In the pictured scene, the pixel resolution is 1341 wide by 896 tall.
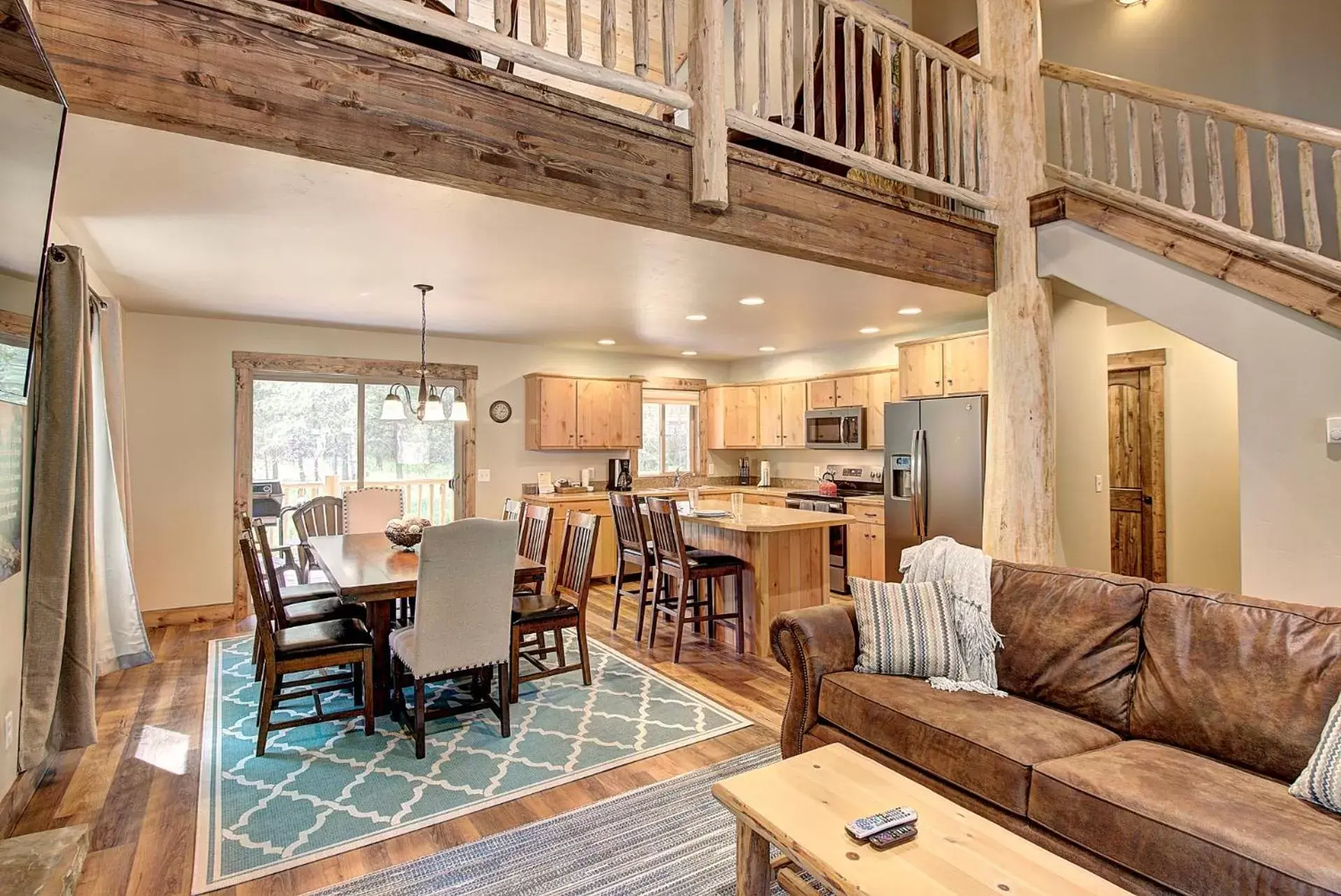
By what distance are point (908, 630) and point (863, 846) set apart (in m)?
1.21

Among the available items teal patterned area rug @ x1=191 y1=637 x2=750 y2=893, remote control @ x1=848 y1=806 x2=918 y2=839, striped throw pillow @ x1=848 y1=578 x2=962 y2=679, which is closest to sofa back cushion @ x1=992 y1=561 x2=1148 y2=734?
striped throw pillow @ x1=848 y1=578 x2=962 y2=679

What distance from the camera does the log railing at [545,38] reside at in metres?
2.07

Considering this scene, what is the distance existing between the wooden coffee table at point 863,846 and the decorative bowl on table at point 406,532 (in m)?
2.65

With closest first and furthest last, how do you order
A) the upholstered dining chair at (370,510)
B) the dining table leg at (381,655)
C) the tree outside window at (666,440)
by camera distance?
the dining table leg at (381,655)
the upholstered dining chair at (370,510)
the tree outside window at (666,440)

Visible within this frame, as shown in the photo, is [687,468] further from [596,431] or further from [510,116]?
[510,116]

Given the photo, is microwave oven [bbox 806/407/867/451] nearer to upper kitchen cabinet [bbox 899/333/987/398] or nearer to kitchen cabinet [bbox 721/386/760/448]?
upper kitchen cabinet [bbox 899/333/987/398]

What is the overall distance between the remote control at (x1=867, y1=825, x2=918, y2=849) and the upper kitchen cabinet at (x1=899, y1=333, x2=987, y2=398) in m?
4.14

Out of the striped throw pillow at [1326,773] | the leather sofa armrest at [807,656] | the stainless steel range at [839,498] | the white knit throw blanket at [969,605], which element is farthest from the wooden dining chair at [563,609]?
the striped throw pillow at [1326,773]

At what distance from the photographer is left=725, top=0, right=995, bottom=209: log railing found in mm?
2811

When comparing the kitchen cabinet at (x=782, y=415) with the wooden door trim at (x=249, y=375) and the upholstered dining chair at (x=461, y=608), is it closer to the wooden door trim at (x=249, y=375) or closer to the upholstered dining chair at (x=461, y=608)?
the wooden door trim at (x=249, y=375)

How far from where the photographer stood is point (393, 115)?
2082 millimetres

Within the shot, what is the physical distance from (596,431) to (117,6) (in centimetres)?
546

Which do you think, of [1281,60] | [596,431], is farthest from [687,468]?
[1281,60]

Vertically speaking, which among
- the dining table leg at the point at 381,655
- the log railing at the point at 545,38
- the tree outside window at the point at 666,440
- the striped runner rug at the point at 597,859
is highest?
the log railing at the point at 545,38
